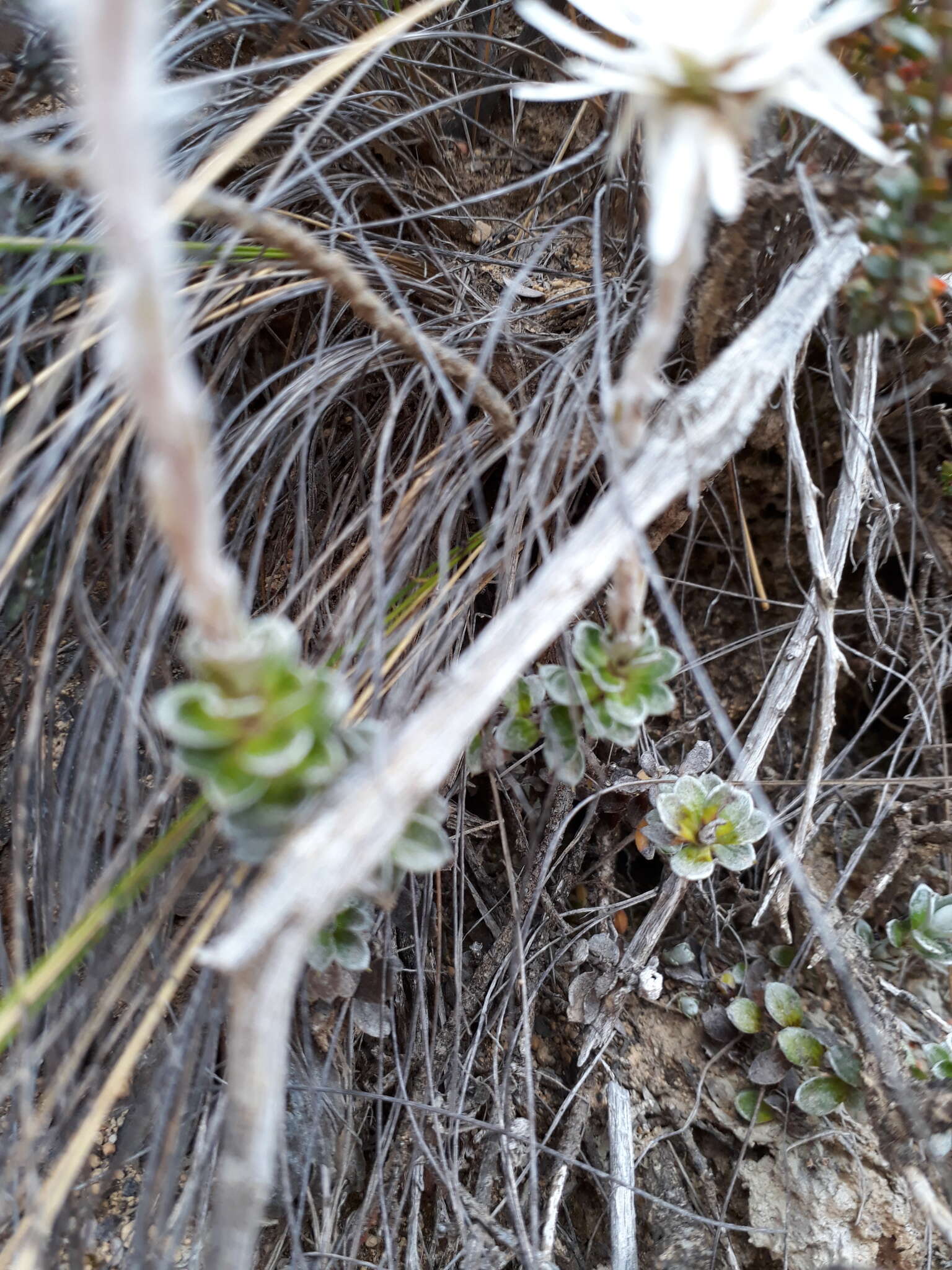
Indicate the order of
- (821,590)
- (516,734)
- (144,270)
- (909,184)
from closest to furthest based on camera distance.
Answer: (144,270) < (909,184) < (516,734) < (821,590)

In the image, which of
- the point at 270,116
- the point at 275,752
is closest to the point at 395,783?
the point at 275,752

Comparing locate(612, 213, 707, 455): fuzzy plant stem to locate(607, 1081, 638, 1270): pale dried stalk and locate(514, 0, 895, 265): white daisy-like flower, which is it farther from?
locate(607, 1081, 638, 1270): pale dried stalk

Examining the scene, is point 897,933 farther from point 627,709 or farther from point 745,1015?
point 627,709

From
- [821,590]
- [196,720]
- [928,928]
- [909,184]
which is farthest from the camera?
[928,928]

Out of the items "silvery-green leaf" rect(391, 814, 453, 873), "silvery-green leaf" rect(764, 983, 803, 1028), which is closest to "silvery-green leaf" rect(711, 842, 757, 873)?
"silvery-green leaf" rect(764, 983, 803, 1028)

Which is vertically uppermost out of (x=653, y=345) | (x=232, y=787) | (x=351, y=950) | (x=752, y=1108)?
(x=653, y=345)

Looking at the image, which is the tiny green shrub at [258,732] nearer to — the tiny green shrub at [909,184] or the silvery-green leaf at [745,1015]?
the tiny green shrub at [909,184]
